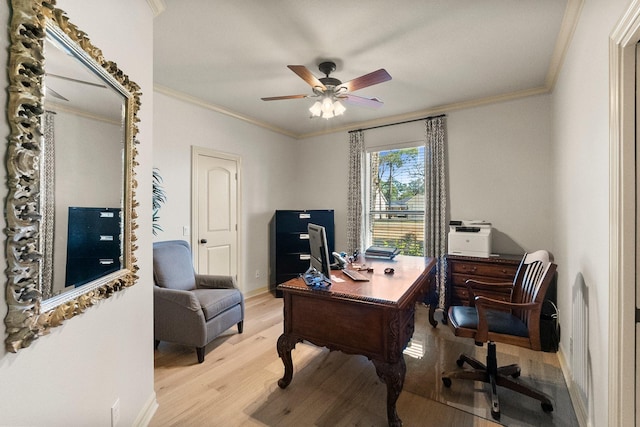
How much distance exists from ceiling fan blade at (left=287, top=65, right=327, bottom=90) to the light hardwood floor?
243cm

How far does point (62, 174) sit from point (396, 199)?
3905mm

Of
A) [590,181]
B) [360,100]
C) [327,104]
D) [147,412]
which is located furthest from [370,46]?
[147,412]

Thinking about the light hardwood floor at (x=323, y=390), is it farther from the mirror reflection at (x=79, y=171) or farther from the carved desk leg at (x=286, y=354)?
the mirror reflection at (x=79, y=171)

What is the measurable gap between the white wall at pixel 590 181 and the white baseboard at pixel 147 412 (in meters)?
2.51

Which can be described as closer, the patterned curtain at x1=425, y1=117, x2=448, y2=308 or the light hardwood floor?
the light hardwood floor

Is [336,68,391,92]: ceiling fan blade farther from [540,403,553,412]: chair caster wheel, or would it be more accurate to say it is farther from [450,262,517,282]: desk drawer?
[540,403,553,412]: chair caster wheel

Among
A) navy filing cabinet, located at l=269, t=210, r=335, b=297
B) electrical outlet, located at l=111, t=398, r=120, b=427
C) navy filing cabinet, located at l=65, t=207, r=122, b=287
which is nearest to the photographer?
navy filing cabinet, located at l=65, t=207, r=122, b=287

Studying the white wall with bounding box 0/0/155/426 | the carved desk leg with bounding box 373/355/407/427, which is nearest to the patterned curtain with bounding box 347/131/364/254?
the carved desk leg with bounding box 373/355/407/427

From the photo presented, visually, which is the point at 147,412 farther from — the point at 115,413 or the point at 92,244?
the point at 92,244

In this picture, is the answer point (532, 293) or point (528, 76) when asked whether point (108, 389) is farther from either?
point (528, 76)

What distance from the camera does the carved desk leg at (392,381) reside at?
1693 millimetres

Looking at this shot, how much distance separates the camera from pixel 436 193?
12.5ft

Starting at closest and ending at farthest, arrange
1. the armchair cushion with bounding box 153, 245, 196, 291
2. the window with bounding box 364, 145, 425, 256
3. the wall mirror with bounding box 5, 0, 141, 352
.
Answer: the wall mirror with bounding box 5, 0, 141, 352
the armchair cushion with bounding box 153, 245, 196, 291
the window with bounding box 364, 145, 425, 256

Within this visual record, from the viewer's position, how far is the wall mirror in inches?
32.4
